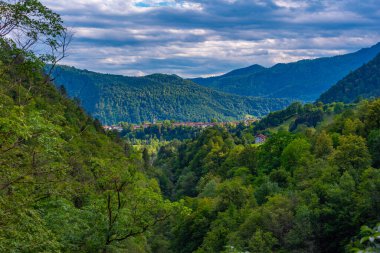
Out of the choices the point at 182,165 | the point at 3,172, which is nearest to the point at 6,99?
the point at 3,172

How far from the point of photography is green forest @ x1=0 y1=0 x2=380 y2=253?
1369 centimetres

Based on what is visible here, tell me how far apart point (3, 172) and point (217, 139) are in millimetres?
96914

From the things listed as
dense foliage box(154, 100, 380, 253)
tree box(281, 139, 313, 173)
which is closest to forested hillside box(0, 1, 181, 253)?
dense foliage box(154, 100, 380, 253)

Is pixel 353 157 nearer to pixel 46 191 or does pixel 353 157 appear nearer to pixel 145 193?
pixel 145 193

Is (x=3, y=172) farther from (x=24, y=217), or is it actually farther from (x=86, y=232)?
(x=86, y=232)

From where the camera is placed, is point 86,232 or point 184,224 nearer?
point 86,232

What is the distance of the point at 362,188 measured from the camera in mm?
35875

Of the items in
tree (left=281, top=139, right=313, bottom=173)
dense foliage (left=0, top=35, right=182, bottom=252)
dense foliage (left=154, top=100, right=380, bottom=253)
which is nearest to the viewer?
dense foliage (left=0, top=35, right=182, bottom=252)

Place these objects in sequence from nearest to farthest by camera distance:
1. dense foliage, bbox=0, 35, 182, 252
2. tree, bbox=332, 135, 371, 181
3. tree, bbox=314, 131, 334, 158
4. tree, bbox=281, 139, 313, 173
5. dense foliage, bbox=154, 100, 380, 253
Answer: dense foliage, bbox=0, 35, 182, 252 < dense foliage, bbox=154, 100, 380, 253 < tree, bbox=332, 135, 371, 181 < tree, bbox=314, 131, 334, 158 < tree, bbox=281, 139, 313, 173

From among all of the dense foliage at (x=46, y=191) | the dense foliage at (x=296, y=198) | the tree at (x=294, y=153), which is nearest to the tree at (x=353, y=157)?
the dense foliage at (x=296, y=198)

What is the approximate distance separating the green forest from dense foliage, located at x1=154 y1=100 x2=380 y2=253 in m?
0.14

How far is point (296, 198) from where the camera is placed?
40.2 m

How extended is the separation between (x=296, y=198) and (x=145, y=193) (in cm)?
2210

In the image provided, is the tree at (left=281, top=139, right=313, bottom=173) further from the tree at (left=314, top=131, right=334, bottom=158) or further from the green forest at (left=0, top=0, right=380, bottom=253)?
the tree at (left=314, top=131, right=334, bottom=158)
